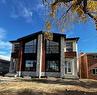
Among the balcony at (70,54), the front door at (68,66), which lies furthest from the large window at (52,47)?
the front door at (68,66)

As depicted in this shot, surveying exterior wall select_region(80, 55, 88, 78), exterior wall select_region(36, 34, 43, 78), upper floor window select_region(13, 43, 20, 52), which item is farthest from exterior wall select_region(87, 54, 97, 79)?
upper floor window select_region(13, 43, 20, 52)

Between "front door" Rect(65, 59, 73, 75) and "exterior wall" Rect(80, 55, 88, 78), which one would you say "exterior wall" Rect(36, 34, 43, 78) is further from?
"exterior wall" Rect(80, 55, 88, 78)

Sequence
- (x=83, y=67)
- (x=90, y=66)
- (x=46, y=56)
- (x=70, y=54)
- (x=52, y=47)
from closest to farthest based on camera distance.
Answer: (x=70, y=54) → (x=46, y=56) → (x=52, y=47) → (x=90, y=66) → (x=83, y=67)

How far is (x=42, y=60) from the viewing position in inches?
1560

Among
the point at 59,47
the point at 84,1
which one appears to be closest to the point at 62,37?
the point at 59,47

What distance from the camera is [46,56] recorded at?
39969 mm

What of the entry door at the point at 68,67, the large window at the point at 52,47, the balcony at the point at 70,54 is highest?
the large window at the point at 52,47

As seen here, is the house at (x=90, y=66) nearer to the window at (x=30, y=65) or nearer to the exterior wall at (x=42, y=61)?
the exterior wall at (x=42, y=61)

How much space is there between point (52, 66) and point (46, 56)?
225 centimetres

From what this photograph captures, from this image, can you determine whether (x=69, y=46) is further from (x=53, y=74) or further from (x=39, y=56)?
(x=53, y=74)

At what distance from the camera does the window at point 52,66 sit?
3938 cm

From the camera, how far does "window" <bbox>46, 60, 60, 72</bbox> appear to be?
3938 centimetres

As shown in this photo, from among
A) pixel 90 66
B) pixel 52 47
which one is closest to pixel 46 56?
pixel 52 47

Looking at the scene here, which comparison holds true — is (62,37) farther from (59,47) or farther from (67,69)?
(67,69)
